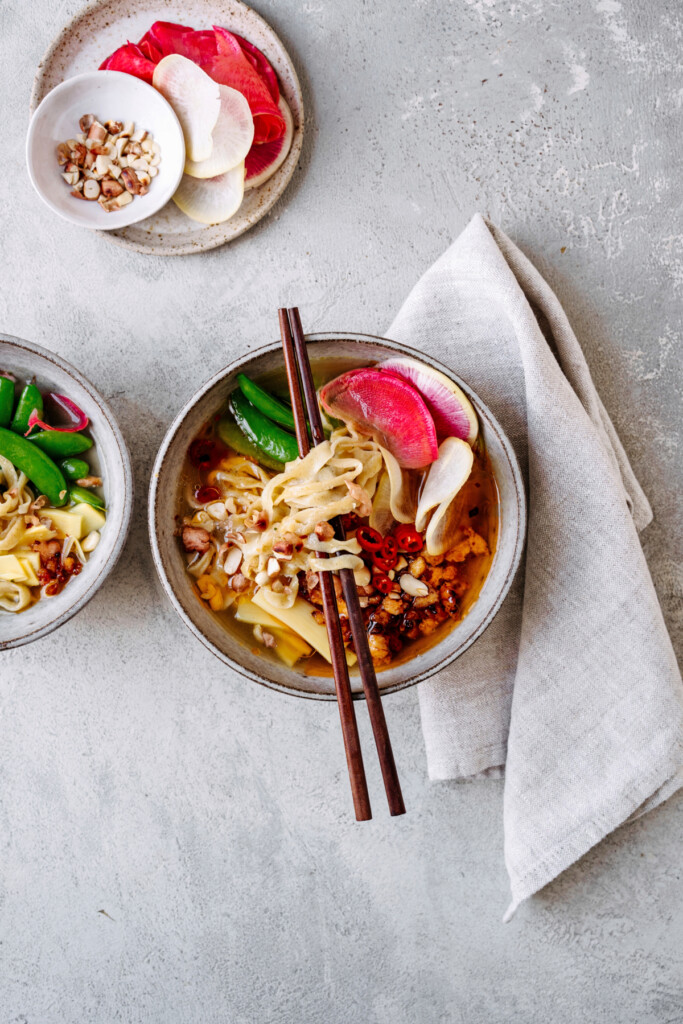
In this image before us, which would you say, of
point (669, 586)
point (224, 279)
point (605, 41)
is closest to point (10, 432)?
point (224, 279)

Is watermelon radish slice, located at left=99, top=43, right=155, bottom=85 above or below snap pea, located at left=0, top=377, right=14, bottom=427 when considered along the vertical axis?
above

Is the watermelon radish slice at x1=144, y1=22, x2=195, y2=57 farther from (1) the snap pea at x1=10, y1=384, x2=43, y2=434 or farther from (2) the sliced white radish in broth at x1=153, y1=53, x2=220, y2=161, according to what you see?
(1) the snap pea at x1=10, y1=384, x2=43, y2=434

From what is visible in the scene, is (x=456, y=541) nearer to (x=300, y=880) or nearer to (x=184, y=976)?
(x=300, y=880)

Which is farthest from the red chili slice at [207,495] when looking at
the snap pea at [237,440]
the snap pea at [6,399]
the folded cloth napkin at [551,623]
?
the folded cloth napkin at [551,623]

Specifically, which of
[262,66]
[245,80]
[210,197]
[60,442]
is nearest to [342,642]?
[60,442]

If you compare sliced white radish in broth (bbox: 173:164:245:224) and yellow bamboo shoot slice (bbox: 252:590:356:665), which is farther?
sliced white radish in broth (bbox: 173:164:245:224)

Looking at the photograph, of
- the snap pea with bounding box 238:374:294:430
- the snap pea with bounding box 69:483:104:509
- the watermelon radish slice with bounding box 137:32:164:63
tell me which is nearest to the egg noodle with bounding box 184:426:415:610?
A: the snap pea with bounding box 238:374:294:430

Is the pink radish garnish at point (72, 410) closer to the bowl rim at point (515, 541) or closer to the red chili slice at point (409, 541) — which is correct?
the bowl rim at point (515, 541)
